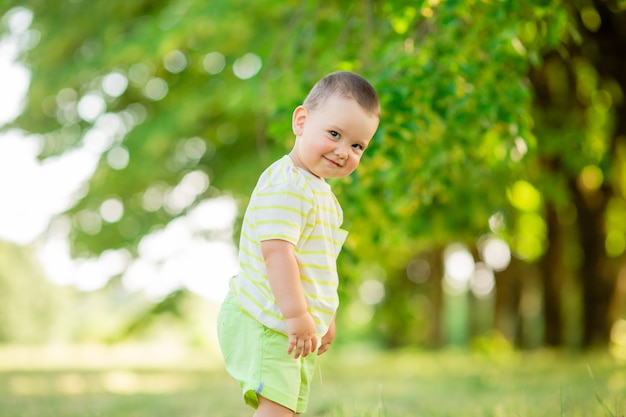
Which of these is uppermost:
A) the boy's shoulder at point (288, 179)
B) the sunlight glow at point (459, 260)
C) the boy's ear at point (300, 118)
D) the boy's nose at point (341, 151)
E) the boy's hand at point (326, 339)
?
the boy's ear at point (300, 118)

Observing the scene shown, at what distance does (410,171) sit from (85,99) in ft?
26.6

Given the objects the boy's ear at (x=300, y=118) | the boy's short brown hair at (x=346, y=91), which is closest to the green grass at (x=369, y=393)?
the boy's ear at (x=300, y=118)

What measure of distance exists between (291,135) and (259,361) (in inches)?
110

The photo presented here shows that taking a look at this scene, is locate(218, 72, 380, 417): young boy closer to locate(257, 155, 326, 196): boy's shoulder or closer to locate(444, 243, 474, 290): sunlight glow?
locate(257, 155, 326, 196): boy's shoulder

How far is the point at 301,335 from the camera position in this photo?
102 inches

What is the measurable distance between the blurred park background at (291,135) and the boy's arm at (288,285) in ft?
6.81

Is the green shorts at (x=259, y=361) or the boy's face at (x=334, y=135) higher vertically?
the boy's face at (x=334, y=135)

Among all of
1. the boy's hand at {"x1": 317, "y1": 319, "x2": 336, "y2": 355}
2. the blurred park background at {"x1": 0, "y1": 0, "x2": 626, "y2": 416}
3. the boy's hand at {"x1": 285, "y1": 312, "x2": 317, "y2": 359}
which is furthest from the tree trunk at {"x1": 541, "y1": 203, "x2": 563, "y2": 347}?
the boy's hand at {"x1": 285, "y1": 312, "x2": 317, "y2": 359}

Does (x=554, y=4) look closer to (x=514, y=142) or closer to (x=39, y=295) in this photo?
(x=514, y=142)

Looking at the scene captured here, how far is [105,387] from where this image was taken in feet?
27.4

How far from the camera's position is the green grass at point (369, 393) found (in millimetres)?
4859

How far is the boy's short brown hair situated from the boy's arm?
540 mm

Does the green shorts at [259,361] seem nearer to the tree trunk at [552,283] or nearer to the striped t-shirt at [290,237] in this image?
the striped t-shirt at [290,237]

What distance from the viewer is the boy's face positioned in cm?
268
